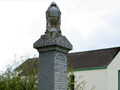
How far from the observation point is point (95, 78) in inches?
1147

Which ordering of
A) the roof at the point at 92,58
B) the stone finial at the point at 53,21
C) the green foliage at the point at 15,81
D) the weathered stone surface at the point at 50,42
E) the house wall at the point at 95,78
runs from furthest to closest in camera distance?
the roof at the point at 92,58 → the house wall at the point at 95,78 → the green foliage at the point at 15,81 → the stone finial at the point at 53,21 → the weathered stone surface at the point at 50,42

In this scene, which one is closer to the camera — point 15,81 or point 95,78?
point 15,81

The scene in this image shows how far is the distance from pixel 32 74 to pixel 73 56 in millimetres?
10849

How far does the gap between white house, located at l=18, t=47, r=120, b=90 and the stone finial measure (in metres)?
15.0

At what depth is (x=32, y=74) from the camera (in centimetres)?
2297

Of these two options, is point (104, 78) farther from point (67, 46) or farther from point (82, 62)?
point (67, 46)

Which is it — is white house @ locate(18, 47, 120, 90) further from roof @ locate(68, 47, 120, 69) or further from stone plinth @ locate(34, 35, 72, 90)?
stone plinth @ locate(34, 35, 72, 90)

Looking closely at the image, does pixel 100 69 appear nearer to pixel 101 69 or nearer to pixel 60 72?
pixel 101 69

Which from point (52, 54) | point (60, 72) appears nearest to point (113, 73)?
point (60, 72)

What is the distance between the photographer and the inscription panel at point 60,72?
11.7 m

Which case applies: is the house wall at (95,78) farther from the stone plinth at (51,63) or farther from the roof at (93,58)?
→ the stone plinth at (51,63)

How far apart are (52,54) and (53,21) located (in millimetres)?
1396

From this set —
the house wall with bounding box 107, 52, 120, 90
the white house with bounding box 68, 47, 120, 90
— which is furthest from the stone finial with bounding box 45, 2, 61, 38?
the house wall with bounding box 107, 52, 120, 90

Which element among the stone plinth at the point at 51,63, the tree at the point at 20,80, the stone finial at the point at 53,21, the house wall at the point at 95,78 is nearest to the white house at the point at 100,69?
the house wall at the point at 95,78
